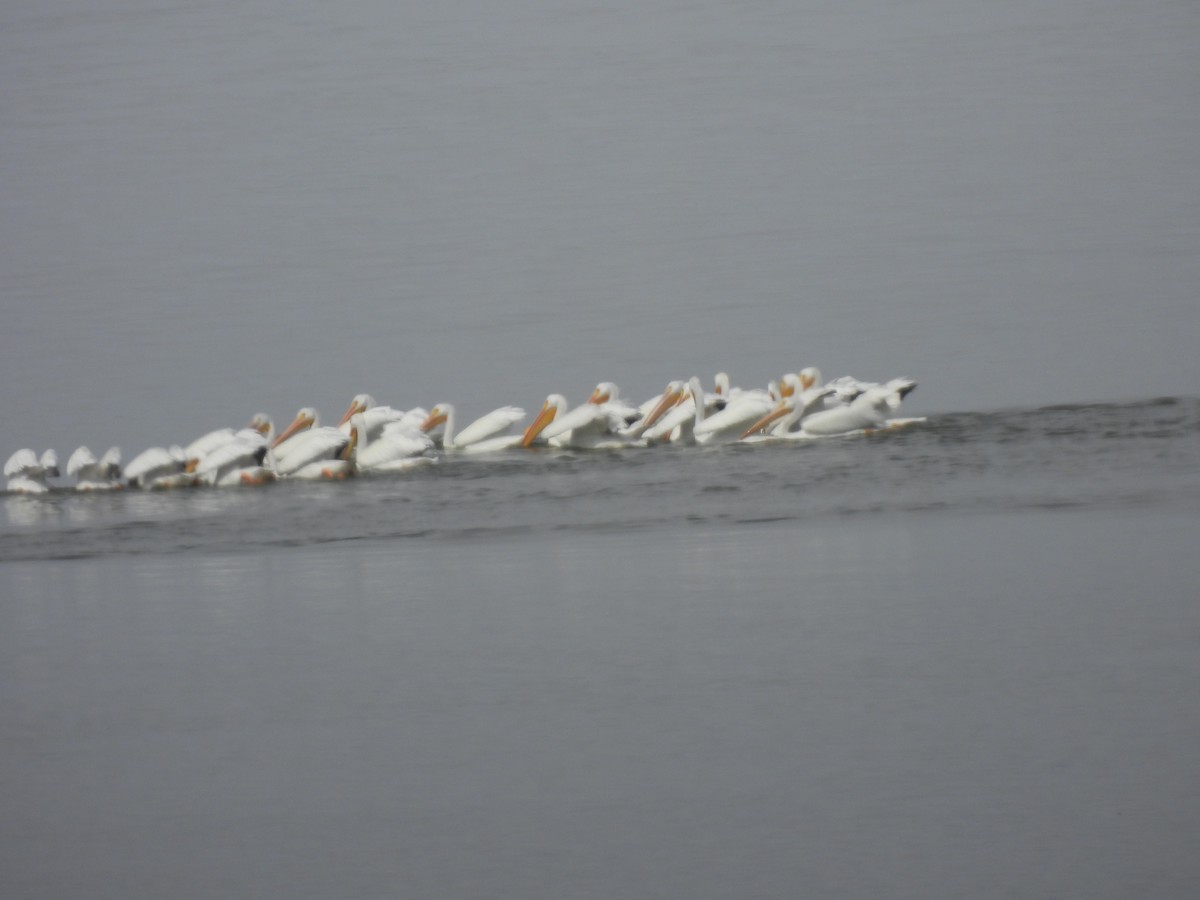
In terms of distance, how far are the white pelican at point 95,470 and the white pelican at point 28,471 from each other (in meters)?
0.20

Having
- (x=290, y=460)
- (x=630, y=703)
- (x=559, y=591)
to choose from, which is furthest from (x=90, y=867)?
(x=290, y=460)

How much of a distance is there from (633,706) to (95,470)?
7.45 m

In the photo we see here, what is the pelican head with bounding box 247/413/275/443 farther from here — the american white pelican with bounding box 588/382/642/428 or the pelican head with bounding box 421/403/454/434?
the american white pelican with bounding box 588/382/642/428

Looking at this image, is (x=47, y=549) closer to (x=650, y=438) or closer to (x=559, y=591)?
(x=559, y=591)

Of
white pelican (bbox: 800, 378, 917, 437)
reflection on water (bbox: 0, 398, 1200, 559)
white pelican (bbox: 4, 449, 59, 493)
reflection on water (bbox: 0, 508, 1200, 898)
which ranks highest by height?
white pelican (bbox: 4, 449, 59, 493)

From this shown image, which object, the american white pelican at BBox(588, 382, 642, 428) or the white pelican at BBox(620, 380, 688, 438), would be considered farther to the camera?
the white pelican at BBox(620, 380, 688, 438)

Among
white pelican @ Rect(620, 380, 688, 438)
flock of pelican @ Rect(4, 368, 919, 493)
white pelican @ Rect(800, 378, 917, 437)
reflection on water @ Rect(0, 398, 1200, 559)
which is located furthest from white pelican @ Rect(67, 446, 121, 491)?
white pelican @ Rect(800, 378, 917, 437)

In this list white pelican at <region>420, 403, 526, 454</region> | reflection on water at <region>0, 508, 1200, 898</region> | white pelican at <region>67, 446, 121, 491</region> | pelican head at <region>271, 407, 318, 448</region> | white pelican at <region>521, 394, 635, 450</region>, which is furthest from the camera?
pelican head at <region>271, 407, 318, 448</region>

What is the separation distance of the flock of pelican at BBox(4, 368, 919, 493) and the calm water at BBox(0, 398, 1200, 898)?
9.25 feet

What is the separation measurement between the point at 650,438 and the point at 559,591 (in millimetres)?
5489

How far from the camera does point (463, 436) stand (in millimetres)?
11891

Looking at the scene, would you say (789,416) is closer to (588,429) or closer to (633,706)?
(588,429)

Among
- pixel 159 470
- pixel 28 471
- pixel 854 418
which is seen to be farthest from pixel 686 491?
pixel 28 471

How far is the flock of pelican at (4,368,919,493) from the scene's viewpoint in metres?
10.9
